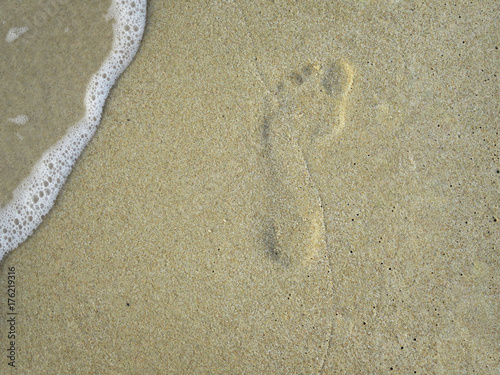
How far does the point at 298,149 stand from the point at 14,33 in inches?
76.2

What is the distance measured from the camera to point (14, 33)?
2.38 m

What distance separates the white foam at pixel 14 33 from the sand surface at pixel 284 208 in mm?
774

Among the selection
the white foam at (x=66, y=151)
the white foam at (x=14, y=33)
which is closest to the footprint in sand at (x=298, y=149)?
the white foam at (x=66, y=151)

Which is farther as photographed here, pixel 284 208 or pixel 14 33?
pixel 14 33

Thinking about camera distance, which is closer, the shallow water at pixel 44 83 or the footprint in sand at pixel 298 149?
the footprint in sand at pixel 298 149

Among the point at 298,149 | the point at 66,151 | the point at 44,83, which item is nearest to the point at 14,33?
the point at 44,83

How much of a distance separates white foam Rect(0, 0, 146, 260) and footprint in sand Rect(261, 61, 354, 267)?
97 cm

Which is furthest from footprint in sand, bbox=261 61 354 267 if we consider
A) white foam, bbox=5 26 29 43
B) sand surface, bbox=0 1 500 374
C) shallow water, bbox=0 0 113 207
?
white foam, bbox=5 26 29 43

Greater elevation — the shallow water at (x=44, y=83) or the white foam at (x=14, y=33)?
the white foam at (x=14, y=33)

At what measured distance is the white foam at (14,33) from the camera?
2.38 meters

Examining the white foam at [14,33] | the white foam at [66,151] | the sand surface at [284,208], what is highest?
the white foam at [14,33]

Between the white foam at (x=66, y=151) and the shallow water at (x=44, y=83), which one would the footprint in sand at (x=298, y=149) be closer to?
the white foam at (x=66, y=151)

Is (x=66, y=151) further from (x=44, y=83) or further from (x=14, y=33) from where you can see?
(x=14, y=33)

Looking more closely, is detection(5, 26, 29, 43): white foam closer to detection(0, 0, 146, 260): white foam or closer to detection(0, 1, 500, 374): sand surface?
detection(0, 0, 146, 260): white foam
